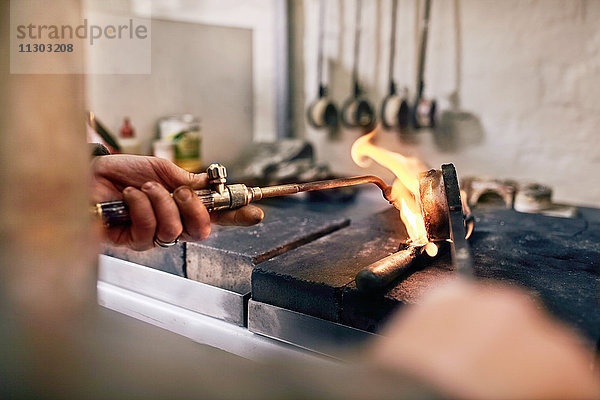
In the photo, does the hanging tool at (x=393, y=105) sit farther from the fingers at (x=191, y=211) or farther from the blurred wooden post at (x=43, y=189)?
the blurred wooden post at (x=43, y=189)

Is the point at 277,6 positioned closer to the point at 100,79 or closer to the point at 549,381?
the point at 100,79

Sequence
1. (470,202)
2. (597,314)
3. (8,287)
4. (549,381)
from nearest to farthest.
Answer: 1. (8,287)
2. (549,381)
3. (597,314)
4. (470,202)

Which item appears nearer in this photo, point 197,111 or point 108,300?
point 108,300

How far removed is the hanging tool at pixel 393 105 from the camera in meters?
3.42

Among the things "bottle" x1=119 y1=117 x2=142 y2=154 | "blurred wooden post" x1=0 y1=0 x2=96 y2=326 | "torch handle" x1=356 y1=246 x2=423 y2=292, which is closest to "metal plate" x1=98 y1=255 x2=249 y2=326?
"torch handle" x1=356 y1=246 x2=423 y2=292

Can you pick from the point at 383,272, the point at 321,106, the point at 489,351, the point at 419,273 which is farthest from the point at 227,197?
the point at 321,106

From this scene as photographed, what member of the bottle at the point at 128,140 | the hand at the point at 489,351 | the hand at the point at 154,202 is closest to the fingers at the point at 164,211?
the hand at the point at 154,202

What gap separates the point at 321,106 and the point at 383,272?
272 cm

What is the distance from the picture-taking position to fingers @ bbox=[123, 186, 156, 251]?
44.1 inches

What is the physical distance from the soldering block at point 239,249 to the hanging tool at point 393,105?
5.90ft

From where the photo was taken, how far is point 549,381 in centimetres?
95

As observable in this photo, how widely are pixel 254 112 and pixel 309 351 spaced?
3.29 meters

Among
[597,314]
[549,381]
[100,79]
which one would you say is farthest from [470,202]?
[100,79]

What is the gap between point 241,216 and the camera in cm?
141
